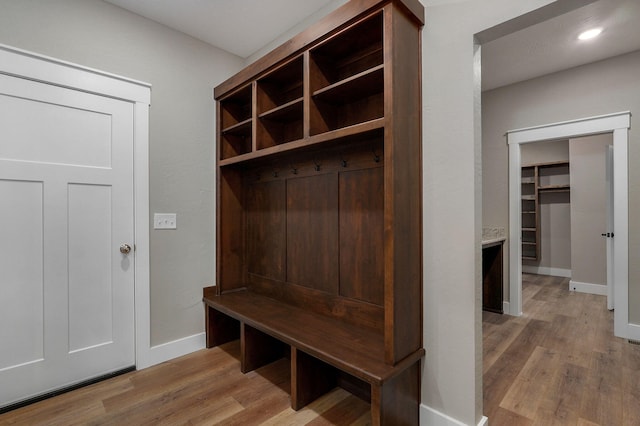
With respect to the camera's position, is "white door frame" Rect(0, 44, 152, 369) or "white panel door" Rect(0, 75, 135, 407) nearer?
"white panel door" Rect(0, 75, 135, 407)

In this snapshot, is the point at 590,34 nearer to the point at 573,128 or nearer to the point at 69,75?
the point at 573,128

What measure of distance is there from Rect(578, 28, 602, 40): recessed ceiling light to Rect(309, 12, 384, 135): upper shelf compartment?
7.16 feet

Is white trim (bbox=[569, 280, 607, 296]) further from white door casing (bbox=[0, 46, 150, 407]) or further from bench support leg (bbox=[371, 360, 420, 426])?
Answer: white door casing (bbox=[0, 46, 150, 407])

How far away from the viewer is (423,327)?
1.68 meters

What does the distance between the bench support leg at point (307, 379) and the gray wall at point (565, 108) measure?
273 cm

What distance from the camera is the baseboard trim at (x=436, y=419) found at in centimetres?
156

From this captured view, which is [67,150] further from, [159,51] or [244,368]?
[244,368]

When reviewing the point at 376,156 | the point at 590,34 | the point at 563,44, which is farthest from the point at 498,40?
the point at 376,156

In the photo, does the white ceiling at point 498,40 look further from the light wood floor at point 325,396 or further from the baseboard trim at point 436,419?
the light wood floor at point 325,396

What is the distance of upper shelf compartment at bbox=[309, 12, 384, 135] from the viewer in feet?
5.71

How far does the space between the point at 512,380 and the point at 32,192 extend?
11.6 feet

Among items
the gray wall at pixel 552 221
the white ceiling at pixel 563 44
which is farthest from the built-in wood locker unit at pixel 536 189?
the white ceiling at pixel 563 44

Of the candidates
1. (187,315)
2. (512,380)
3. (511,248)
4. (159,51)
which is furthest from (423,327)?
(159,51)

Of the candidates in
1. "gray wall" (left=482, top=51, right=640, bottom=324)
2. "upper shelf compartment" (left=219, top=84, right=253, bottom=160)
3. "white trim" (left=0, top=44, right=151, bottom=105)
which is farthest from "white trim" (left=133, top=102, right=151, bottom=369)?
"gray wall" (left=482, top=51, right=640, bottom=324)
